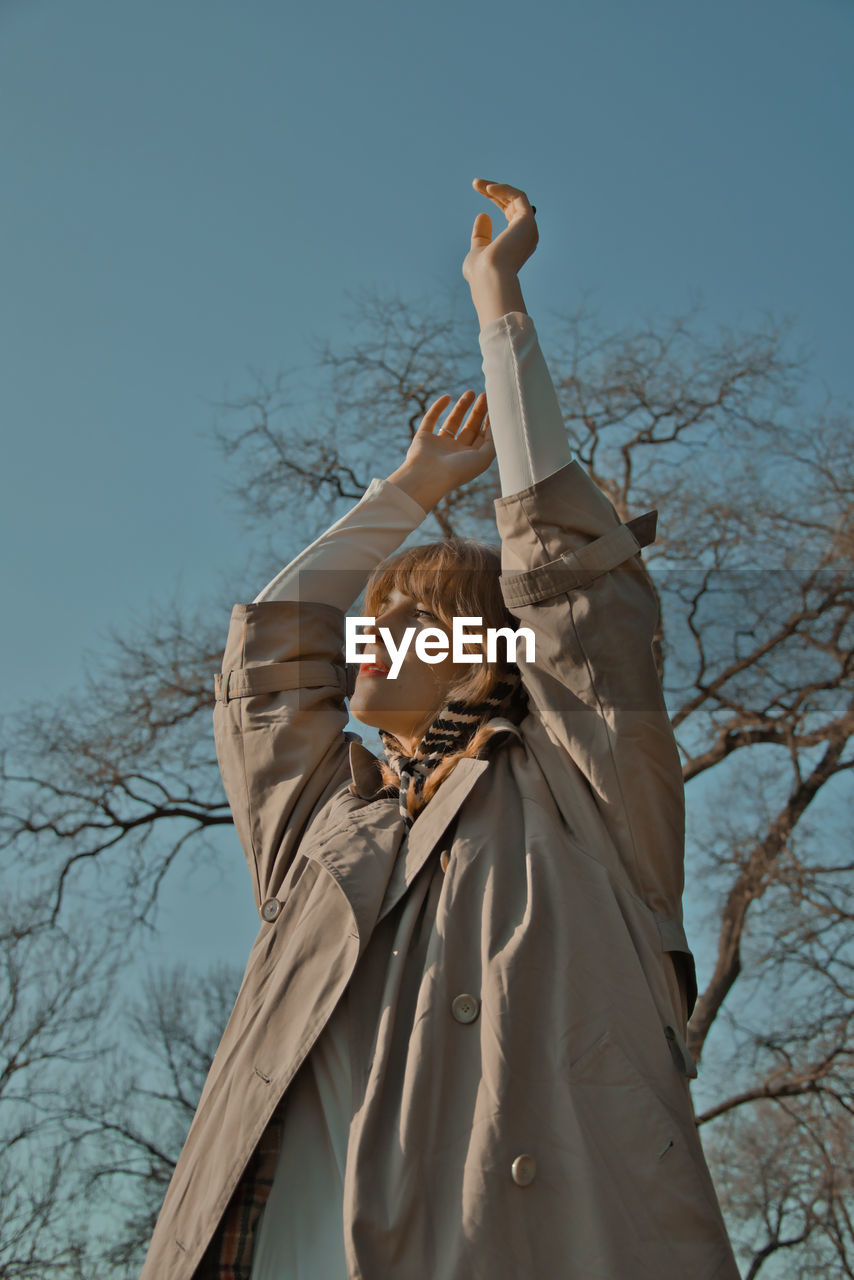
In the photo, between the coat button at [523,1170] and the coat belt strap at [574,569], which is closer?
the coat button at [523,1170]

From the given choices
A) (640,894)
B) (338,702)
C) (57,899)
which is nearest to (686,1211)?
(640,894)

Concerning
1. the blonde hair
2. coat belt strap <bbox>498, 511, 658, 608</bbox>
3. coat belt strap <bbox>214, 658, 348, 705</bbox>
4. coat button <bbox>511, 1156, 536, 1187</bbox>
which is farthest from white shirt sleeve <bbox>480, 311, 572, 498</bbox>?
coat button <bbox>511, 1156, 536, 1187</bbox>

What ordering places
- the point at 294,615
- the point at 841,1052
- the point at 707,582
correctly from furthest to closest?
the point at 707,582 < the point at 841,1052 < the point at 294,615

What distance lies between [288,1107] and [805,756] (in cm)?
716

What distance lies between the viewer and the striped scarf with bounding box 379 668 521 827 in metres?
2.10

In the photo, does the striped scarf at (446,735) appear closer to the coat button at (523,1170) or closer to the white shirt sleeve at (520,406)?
the white shirt sleeve at (520,406)

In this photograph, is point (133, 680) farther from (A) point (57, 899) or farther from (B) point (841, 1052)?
(B) point (841, 1052)

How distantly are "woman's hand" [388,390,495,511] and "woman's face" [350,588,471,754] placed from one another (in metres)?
0.50

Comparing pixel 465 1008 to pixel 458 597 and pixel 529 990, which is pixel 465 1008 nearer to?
pixel 529 990

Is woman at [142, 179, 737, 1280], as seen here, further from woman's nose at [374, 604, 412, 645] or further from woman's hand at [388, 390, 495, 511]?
woman's hand at [388, 390, 495, 511]

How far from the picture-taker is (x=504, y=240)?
7.35ft

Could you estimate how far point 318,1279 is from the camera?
1637 millimetres

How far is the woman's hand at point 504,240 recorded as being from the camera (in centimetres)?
222

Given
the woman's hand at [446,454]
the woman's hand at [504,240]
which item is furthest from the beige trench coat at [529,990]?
the woman's hand at [446,454]
